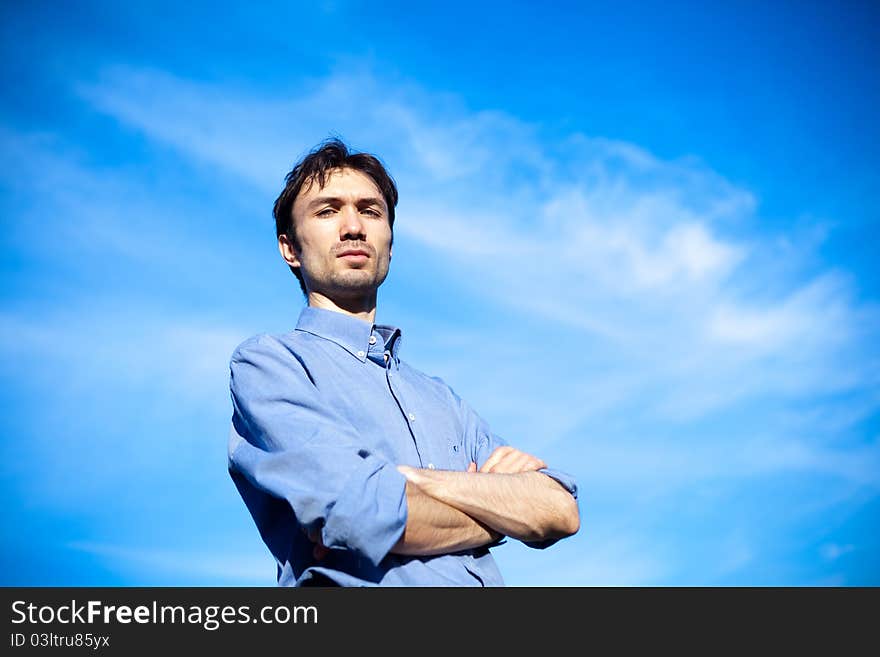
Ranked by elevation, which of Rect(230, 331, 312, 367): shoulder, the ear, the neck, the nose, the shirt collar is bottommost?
Rect(230, 331, 312, 367): shoulder

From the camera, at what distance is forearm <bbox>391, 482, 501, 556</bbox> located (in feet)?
11.2

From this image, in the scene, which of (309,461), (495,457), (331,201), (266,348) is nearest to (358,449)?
(309,461)

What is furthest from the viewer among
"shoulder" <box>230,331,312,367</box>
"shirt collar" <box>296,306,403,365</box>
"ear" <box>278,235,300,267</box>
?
"ear" <box>278,235,300,267</box>

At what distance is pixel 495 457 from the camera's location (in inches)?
168

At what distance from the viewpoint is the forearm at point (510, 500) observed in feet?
12.0

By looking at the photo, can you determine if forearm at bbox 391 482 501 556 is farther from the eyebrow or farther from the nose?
the eyebrow

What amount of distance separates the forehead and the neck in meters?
0.60

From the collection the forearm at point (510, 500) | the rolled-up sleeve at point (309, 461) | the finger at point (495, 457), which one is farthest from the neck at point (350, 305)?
the forearm at point (510, 500)

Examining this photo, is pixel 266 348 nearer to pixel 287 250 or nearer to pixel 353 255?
pixel 353 255

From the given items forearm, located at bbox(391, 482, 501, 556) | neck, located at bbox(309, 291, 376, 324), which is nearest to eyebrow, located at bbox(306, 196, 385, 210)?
neck, located at bbox(309, 291, 376, 324)

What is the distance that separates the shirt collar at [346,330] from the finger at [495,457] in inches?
33.0

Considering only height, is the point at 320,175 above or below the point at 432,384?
above

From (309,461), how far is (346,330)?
1.18 metres
